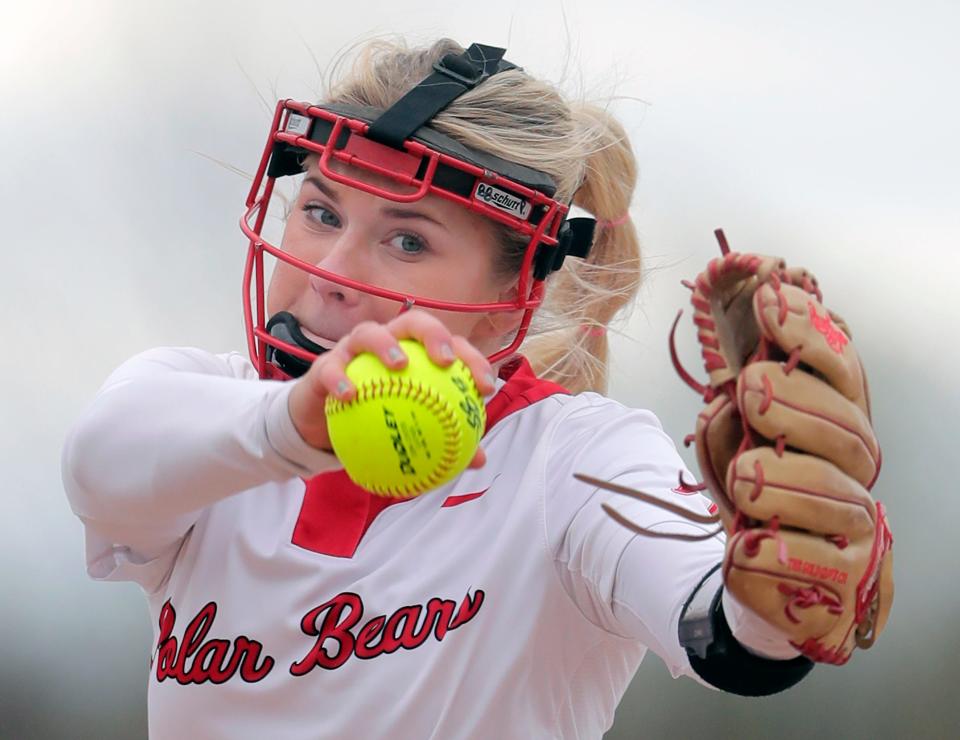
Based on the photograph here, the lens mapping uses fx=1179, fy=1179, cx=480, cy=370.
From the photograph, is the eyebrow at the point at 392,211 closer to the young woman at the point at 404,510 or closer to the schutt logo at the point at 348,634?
the young woman at the point at 404,510

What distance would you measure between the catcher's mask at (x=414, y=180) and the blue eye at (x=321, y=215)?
5cm

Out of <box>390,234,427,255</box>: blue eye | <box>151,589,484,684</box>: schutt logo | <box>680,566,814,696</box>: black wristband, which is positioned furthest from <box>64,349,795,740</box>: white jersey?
<box>390,234,427,255</box>: blue eye

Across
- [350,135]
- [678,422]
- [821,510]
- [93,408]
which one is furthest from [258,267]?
[678,422]

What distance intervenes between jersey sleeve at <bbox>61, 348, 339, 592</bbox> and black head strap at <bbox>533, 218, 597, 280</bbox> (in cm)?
46

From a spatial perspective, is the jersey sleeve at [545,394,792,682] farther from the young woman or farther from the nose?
the nose

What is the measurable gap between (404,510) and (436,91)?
19.2 inches

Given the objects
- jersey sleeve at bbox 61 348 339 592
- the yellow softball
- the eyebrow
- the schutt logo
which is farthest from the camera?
the eyebrow

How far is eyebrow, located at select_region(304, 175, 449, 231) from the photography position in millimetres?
1296

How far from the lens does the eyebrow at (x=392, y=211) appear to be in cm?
130

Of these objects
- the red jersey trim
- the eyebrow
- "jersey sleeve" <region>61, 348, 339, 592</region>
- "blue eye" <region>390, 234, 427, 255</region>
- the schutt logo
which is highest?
the eyebrow

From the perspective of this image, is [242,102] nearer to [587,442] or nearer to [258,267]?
[258,267]

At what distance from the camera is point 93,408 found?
1068 millimetres

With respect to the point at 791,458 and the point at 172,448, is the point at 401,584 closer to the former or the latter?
the point at 172,448

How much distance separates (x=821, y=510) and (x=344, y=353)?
0.37 meters
